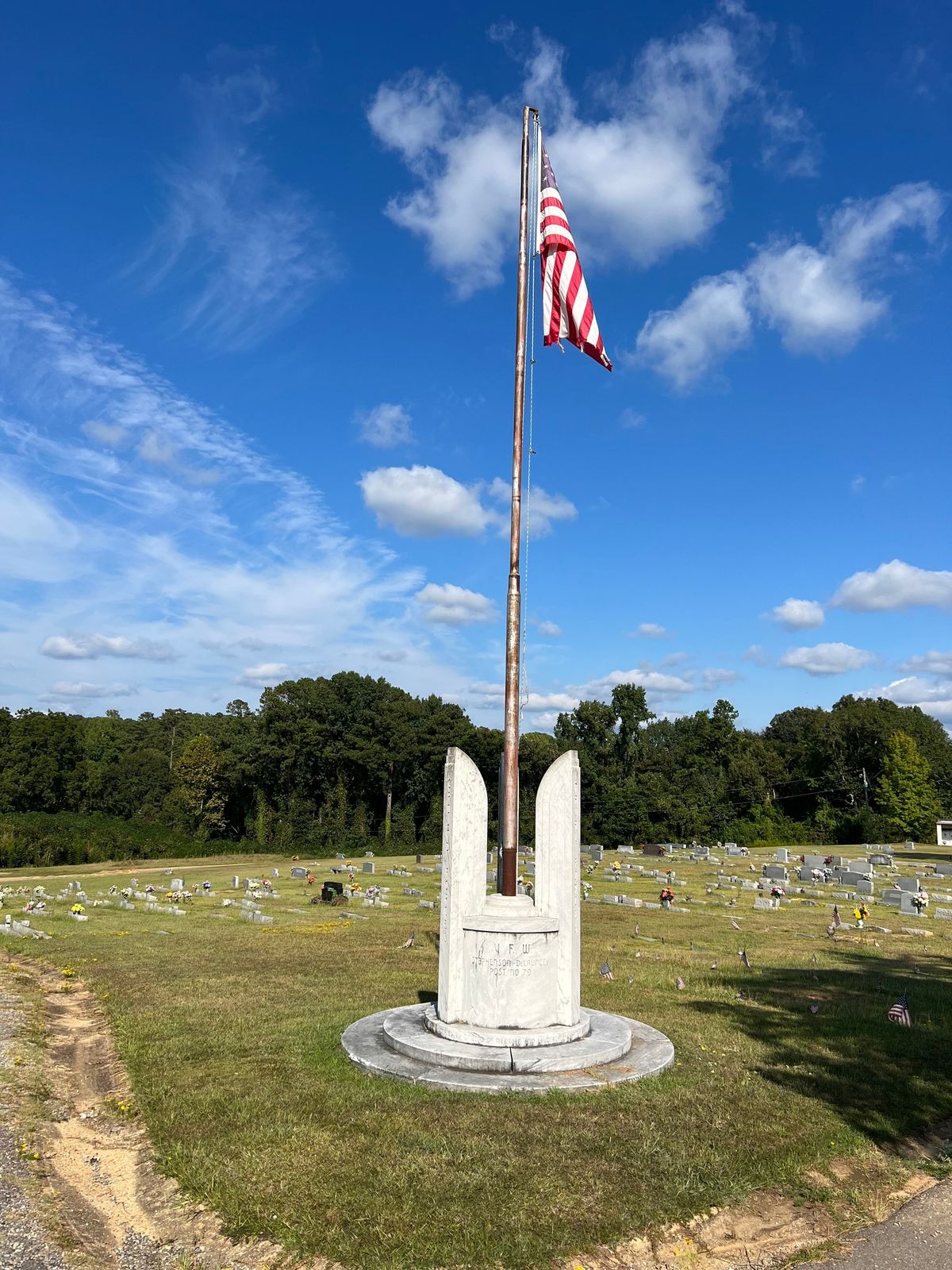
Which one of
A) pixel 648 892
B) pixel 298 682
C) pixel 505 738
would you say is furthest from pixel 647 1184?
pixel 298 682

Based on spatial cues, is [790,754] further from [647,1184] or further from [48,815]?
[647,1184]

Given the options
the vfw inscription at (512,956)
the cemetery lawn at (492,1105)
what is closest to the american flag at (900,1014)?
the cemetery lawn at (492,1105)

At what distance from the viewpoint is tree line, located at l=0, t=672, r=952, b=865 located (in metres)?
49.9

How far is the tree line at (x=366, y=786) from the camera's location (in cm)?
4994

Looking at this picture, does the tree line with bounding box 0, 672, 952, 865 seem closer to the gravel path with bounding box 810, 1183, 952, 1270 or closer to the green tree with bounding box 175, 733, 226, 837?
the green tree with bounding box 175, 733, 226, 837

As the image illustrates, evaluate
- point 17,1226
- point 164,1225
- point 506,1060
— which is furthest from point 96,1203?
point 506,1060

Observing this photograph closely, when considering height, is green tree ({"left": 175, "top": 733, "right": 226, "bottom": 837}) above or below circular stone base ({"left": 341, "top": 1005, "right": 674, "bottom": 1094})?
above

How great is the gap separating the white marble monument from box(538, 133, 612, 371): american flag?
463 centimetres

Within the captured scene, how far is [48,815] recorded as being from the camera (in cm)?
4469

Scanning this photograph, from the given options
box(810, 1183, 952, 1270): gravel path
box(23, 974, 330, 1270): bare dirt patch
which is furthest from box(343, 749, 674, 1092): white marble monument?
box(810, 1183, 952, 1270): gravel path

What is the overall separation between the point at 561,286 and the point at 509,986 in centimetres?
744

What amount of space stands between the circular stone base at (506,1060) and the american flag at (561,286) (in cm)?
733

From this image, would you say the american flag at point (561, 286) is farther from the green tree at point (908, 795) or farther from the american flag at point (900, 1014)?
the green tree at point (908, 795)

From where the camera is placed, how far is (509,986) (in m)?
8.14
